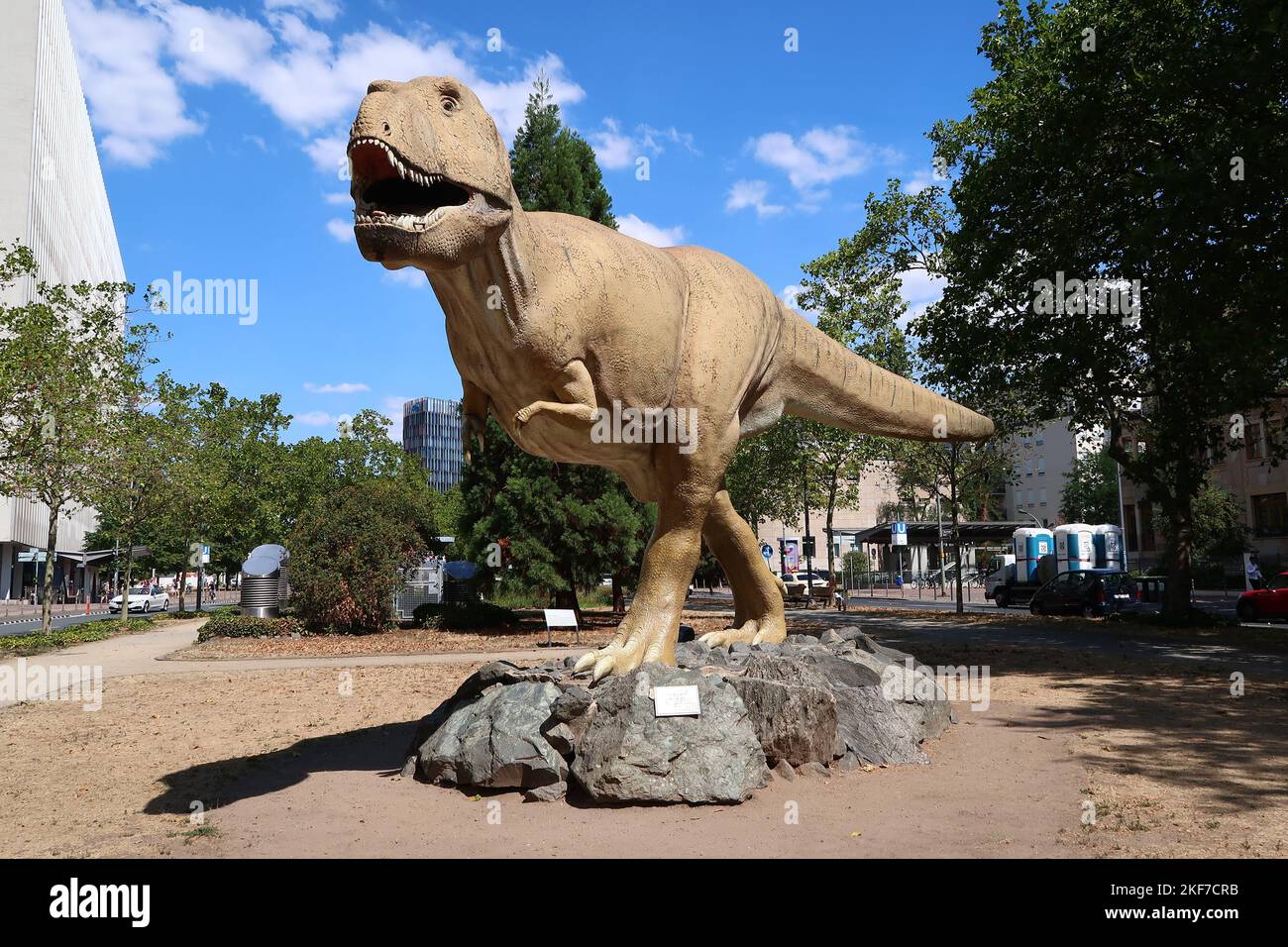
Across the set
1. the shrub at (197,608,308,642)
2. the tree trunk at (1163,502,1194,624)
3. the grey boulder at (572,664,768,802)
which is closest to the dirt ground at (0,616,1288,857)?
the grey boulder at (572,664,768,802)

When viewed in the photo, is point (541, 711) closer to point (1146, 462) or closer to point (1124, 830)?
point (1124, 830)

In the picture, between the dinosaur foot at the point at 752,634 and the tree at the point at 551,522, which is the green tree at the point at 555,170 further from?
the dinosaur foot at the point at 752,634

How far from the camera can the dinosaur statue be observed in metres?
4.35

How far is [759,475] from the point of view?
31703mm

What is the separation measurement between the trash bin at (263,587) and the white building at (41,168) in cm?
1353

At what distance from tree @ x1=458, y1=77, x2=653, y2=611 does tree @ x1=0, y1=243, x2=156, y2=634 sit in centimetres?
796

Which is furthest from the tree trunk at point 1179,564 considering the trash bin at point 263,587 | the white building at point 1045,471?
the white building at point 1045,471

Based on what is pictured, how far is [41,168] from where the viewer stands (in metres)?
→ 38.5

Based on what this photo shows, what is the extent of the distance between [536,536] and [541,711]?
1381 cm

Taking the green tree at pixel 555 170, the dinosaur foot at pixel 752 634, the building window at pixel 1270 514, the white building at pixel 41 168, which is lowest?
the dinosaur foot at pixel 752 634

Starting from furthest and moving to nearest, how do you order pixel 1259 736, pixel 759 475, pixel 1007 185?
pixel 759 475 → pixel 1007 185 → pixel 1259 736

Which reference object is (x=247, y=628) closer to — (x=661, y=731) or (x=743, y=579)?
(x=743, y=579)

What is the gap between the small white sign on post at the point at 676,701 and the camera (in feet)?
18.0

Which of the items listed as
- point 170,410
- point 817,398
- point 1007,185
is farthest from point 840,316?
point 170,410
